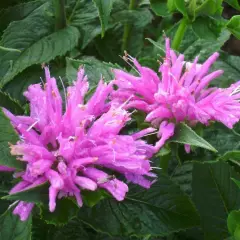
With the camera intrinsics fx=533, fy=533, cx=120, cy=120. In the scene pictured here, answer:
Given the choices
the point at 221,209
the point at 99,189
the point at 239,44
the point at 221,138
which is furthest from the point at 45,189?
the point at 239,44

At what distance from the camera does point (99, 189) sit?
618 millimetres

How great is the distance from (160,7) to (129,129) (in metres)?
0.23

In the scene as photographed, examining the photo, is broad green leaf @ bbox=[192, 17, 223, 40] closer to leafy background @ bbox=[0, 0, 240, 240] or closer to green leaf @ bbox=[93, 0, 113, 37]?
leafy background @ bbox=[0, 0, 240, 240]

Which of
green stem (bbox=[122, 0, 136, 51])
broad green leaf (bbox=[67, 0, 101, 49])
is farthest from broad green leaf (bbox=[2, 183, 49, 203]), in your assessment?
green stem (bbox=[122, 0, 136, 51])

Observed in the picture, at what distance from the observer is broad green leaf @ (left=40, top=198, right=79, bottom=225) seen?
61 centimetres

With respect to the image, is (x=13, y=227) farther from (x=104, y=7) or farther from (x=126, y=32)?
(x=126, y=32)

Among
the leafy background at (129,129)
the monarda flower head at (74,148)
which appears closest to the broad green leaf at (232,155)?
the leafy background at (129,129)

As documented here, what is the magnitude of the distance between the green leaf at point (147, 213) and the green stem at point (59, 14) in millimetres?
371

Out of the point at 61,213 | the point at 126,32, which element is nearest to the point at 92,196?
the point at 61,213

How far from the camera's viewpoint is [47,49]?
0.92 meters

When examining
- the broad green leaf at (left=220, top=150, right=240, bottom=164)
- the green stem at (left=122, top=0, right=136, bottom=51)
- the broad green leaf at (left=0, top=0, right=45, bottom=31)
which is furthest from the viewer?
the green stem at (left=122, top=0, right=136, bottom=51)

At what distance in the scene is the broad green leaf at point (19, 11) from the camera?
1.00 meters

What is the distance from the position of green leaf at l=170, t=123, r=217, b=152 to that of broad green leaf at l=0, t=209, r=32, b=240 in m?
0.21

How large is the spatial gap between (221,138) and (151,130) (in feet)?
0.99
